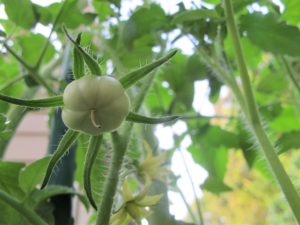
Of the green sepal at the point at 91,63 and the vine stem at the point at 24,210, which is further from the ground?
the green sepal at the point at 91,63

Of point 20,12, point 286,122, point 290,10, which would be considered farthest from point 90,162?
point 286,122

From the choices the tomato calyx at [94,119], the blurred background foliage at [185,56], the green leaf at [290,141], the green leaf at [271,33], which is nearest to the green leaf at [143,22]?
the blurred background foliage at [185,56]

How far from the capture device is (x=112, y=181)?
1.25 ft

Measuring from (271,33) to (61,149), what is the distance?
34 centimetres

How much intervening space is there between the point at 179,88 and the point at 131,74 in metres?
0.40

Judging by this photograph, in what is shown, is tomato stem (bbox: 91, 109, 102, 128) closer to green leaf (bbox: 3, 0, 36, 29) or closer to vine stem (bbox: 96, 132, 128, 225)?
vine stem (bbox: 96, 132, 128, 225)

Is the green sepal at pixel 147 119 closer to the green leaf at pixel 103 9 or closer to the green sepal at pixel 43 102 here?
the green sepal at pixel 43 102

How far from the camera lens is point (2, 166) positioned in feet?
1.49

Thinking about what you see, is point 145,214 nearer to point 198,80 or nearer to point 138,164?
point 138,164

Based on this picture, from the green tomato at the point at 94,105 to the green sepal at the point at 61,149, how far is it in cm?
3

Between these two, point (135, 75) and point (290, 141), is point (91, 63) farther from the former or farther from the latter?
point (290, 141)

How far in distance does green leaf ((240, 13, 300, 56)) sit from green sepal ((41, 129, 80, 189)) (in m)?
0.31

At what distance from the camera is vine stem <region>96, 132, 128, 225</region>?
37 centimetres

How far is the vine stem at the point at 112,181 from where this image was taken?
365 mm
